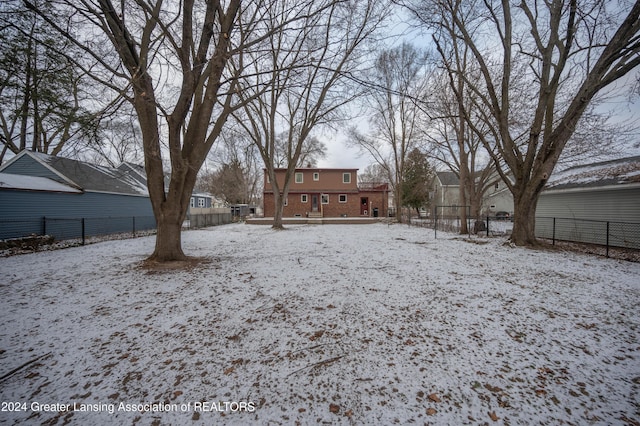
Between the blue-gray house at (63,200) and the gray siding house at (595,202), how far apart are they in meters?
21.9

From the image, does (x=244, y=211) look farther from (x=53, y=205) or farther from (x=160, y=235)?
(x=160, y=235)

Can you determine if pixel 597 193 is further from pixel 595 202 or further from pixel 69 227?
pixel 69 227

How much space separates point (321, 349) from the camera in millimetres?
2477

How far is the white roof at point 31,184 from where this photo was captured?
1026 centimetres

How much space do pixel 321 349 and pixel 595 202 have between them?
49.8 feet

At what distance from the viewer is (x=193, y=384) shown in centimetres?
200

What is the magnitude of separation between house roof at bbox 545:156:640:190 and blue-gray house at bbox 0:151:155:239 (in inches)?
864

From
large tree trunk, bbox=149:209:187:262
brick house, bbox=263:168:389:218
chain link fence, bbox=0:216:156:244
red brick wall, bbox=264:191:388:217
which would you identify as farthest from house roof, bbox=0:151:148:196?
brick house, bbox=263:168:389:218

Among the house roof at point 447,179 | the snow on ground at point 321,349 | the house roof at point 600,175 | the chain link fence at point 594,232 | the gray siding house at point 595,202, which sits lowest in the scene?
the snow on ground at point 321,349

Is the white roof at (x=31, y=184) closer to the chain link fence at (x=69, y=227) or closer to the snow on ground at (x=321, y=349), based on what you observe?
the chain link fence at (x=69, y=227)

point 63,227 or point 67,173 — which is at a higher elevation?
point 67,173

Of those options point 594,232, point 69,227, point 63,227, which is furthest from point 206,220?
point 594,232

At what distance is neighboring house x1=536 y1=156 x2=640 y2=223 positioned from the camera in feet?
31.1

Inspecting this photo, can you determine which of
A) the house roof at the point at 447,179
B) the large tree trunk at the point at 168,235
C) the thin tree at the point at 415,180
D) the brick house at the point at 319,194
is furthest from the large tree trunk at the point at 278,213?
the house roof at the point at 447,179
